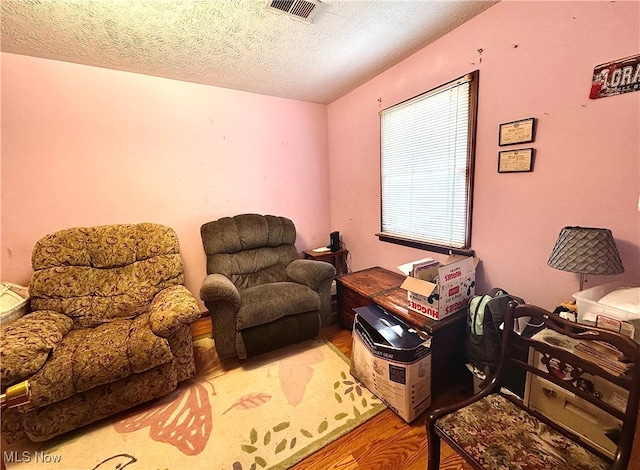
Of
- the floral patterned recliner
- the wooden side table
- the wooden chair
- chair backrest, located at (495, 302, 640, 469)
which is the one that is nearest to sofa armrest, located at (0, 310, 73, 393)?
the floral patterned recliner

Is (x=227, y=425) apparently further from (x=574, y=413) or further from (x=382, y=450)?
(x=574, y=413)

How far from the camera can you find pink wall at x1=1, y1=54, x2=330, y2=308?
2.08 m

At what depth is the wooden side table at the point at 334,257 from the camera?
9.86ft

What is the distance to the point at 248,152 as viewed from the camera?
292 cm

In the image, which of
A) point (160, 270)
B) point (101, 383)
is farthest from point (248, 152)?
point (101, 383)

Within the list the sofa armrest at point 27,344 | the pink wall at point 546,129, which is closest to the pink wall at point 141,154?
the sofa armrest at point 27,344

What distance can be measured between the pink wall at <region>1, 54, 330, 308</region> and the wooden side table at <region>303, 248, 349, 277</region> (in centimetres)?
39

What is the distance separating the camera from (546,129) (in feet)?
4.84

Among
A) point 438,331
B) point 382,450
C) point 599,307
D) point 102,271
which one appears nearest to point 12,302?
point 102,271

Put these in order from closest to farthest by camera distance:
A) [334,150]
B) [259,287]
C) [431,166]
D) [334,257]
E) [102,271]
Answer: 1. [102,271]
2. [431,166]
3. [259,287]
4. [334,257]
5. [334,150]

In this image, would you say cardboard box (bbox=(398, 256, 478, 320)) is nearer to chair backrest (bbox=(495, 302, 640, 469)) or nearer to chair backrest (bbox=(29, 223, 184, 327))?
chair backrest (bbox=(495, 302, 640, 469))

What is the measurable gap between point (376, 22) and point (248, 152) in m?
1.75

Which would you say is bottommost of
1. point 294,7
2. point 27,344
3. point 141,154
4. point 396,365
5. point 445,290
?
point 396,365

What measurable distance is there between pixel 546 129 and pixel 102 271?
125 inches
